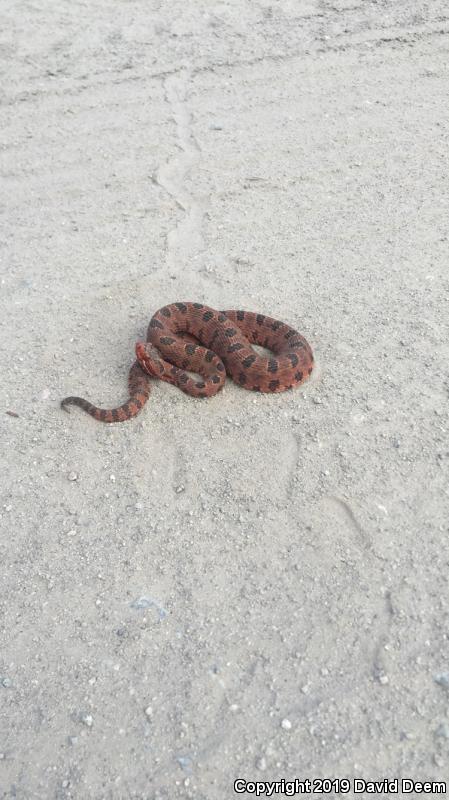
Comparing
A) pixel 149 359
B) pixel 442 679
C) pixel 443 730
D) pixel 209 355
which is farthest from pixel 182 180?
pixel 443 730

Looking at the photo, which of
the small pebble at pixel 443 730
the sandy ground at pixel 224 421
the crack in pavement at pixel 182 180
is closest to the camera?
the small pebble at pixel 443 730

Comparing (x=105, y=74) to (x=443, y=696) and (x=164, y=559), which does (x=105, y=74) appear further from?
(x=443, y=696)

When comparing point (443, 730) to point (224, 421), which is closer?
point (443, 730)

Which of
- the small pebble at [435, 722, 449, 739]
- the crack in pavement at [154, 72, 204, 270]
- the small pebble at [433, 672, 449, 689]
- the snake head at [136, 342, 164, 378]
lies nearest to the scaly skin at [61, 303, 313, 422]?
the snake head at [136, 342, 164, 378]

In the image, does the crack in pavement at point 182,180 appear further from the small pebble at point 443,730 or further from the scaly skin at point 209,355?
the small pebble at point 443,730

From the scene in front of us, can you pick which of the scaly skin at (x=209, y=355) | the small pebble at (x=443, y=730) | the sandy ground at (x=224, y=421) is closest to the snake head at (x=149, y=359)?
the scaly skin at (x=209, y=355)

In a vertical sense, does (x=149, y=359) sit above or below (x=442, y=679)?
below

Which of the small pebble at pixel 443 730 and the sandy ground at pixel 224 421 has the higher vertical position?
the small pebble at pixel 443 730

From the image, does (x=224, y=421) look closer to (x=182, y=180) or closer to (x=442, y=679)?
(x=442, y=679)

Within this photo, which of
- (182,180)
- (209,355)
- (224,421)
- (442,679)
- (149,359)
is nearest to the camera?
(442,679)
